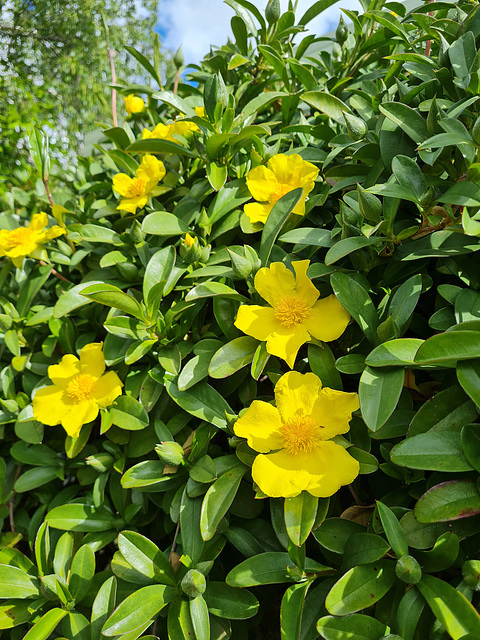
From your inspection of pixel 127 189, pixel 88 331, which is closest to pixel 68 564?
pixel 88 331

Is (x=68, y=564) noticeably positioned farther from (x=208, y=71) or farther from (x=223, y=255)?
(x=208, y=71)

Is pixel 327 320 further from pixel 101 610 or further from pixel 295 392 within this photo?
pixel 101 610

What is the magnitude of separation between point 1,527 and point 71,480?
0.61 feet

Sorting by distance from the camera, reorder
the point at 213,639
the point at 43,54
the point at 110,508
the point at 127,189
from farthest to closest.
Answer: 1. the point at 43,54
2. the point at 127,189
3. the point at 110,508
4. the point at 213,639

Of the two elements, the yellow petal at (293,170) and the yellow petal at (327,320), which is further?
the yellow petal at (293,170)

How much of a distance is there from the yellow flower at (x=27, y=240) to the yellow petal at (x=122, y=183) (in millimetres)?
172

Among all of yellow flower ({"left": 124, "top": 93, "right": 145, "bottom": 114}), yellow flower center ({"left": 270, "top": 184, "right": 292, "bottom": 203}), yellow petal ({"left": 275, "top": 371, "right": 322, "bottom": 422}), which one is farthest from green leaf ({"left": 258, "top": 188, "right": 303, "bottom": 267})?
yellow flower ({"left": 124, "top": 93, "right": 145, "bottom": 114})

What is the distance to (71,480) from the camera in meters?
1.17

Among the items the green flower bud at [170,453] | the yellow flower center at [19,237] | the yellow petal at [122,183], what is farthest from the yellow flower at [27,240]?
the green flower bud at [170,453]

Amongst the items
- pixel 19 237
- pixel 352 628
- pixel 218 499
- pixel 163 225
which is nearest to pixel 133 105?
pixel 19 237

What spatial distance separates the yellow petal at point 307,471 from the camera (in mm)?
646

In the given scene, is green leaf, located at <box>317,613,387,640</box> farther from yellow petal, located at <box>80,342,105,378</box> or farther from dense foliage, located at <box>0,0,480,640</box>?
yellow petal, located at <box>80,342,105,378</box>

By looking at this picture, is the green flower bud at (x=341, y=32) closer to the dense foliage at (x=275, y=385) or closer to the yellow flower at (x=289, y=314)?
the dense foliage at (x=275, y=385)

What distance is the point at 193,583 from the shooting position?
656 millimetres
